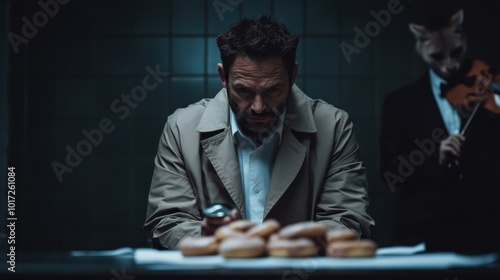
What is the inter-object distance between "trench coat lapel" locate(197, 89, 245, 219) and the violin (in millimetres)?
1667

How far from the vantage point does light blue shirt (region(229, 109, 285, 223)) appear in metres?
2.07

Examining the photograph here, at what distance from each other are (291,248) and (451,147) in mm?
2462

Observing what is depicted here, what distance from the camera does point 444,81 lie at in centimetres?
352

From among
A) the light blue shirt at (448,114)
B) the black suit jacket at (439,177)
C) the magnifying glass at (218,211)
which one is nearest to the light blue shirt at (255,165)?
the magnifying glass at (218,211)

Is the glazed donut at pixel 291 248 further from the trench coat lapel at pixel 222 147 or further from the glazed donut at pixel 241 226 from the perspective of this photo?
the trench coat lapel at pixel 222 147

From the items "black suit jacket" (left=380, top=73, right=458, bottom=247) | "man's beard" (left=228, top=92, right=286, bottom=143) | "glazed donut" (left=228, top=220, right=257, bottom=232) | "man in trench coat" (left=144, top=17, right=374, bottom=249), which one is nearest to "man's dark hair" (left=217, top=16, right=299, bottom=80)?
"man in trench coat" (left=144, top=17, right=374, bottom=249)

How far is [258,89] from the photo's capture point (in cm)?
197

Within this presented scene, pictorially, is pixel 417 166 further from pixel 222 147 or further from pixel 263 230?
pixel 263 230

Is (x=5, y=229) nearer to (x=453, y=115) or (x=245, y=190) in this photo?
(x=245, y=190)

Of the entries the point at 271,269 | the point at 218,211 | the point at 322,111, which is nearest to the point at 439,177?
the point at 322,111

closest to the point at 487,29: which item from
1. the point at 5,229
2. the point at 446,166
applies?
the point at 446,166

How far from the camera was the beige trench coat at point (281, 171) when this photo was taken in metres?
1.99

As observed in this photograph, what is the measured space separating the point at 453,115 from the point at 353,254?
2.45 metres

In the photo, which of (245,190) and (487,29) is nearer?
(245,190)
